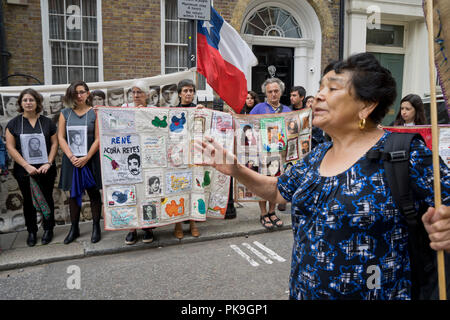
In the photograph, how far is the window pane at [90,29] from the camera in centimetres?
822

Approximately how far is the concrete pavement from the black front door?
5211mm

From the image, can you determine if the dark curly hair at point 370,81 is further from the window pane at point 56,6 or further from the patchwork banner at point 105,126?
the window pane at point 56,6

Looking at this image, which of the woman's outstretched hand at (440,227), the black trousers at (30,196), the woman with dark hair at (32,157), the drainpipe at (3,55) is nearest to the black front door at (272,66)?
the drainpipe at (3,55)

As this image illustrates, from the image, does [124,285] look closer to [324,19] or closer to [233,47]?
[233,47]

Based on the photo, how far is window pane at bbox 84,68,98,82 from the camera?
836cm

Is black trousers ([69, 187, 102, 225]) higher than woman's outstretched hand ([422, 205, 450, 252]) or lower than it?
lower

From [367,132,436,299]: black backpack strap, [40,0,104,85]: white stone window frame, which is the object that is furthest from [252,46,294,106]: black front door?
[367,132,436,299]: black backpack strap

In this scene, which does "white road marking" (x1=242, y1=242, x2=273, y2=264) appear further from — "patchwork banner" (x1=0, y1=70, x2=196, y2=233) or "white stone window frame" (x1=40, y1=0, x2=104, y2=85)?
"white stone window frame" (x1=40, y1=0, x2=104, y2=85)

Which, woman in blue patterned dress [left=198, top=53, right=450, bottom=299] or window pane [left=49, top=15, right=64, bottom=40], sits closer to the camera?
woman in blue patterned dress [left=198, top=53, right=450, bottom=299]

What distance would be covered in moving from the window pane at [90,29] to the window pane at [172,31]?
1736 millimetres

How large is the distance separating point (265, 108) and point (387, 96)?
13.0 feet

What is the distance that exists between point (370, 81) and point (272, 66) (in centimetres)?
885

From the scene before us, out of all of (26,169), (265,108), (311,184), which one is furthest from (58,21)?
(311,184)

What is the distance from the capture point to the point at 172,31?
8.88 m
